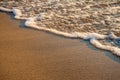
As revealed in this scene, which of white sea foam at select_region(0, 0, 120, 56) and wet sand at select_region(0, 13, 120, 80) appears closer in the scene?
wet sand at select_region(0, 13, 120, 80)

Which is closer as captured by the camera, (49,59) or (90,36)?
(49,59)

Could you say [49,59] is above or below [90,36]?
below

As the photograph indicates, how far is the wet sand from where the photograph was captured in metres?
2.78

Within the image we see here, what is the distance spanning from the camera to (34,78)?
2.73m

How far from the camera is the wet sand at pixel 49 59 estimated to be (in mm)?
2775

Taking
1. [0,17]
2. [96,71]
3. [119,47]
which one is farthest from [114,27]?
[0,17]

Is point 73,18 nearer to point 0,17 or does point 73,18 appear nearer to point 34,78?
point 0,17

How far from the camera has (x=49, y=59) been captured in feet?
10.2

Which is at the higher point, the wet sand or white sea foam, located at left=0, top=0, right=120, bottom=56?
white sea foam, located at left=0, top=0, right=120, bottom=56

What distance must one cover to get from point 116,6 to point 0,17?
2.15 metres

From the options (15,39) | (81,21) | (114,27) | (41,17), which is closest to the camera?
(15,39)

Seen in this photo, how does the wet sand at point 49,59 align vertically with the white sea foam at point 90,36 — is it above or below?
below

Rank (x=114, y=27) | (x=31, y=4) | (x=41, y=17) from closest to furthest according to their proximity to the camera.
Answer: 1. (x=114, y=27)
2. (x=41, y=17)
3. (x=31, y=4)

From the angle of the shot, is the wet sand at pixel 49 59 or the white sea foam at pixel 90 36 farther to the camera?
the white sea foam at pixel 90 36
